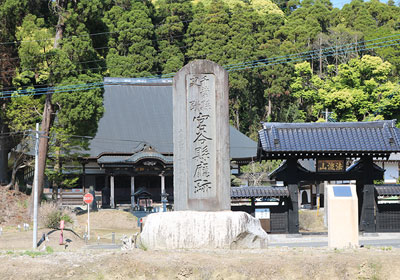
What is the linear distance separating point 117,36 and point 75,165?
22.6 metres

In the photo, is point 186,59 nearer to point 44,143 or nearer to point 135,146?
point 135,146

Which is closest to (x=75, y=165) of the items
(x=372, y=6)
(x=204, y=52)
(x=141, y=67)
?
(x=141, y=67)

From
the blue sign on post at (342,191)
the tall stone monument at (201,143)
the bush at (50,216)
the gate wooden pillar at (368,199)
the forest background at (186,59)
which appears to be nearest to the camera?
the blue sign on post at (342,191)

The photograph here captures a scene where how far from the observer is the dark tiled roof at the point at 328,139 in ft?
74.5

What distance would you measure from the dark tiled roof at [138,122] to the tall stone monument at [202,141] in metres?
25.9

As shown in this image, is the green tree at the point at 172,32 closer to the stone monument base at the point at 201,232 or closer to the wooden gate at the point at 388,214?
the wooden gate at the point at 388,214

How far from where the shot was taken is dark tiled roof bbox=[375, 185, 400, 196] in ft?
76.9

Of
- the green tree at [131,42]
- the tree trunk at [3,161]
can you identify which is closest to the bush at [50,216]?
the tree trunk at [3,161]

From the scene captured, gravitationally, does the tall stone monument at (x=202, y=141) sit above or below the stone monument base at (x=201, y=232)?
above

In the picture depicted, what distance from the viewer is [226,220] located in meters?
12.2

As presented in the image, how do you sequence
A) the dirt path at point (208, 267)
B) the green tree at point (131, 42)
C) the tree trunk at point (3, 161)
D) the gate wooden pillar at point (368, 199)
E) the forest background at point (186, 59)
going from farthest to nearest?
1. the green tree at point (131, 42)
2. the tree trunk at point (3, 161)
3. the forest background at point (186, 59)
4. the gate wooden pillar at point (368, 199)
5. the dirt path at point (208, 267)

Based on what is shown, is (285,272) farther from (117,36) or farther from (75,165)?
(117,36)

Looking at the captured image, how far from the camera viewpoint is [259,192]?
76.7 ft

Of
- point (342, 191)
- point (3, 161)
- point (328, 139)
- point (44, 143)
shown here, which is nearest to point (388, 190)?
point (328, 139)
